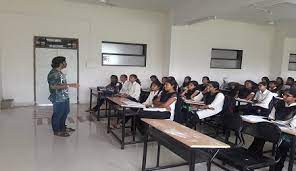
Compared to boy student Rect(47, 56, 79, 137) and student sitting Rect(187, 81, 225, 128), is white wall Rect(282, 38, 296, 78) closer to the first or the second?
student sitting Rect(187, 81, 225, 128)

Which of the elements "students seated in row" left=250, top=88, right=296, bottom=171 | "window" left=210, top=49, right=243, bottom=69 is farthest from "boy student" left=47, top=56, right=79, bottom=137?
"window" left=210, top=49, right=243, bottom=69

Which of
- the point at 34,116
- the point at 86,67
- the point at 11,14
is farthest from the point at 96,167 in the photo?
the point at 11,14

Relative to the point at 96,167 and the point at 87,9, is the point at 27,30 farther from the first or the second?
the point at 96,167

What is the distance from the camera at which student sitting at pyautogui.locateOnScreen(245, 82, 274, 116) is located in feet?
18.1

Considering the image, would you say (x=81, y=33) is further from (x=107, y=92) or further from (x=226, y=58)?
(x=226, y=58)

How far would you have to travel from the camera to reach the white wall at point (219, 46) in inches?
341

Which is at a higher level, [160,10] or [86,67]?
[160,10]

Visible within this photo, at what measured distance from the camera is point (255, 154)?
9.28 feet

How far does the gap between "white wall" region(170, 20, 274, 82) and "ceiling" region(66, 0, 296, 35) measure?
70 cm

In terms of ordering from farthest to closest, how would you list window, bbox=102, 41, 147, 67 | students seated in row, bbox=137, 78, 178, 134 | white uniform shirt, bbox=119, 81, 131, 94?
window, bbox=102, 41, 147, 67
white uniform shirt, bbox=119, 81, 131, 94
students seated in row, bbox=137, 78, 178, 134

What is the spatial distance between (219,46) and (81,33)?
4.82m

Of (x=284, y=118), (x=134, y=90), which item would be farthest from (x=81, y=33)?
(x=284, y=118)

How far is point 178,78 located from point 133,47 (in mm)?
1803

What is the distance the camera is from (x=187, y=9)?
7.32m
